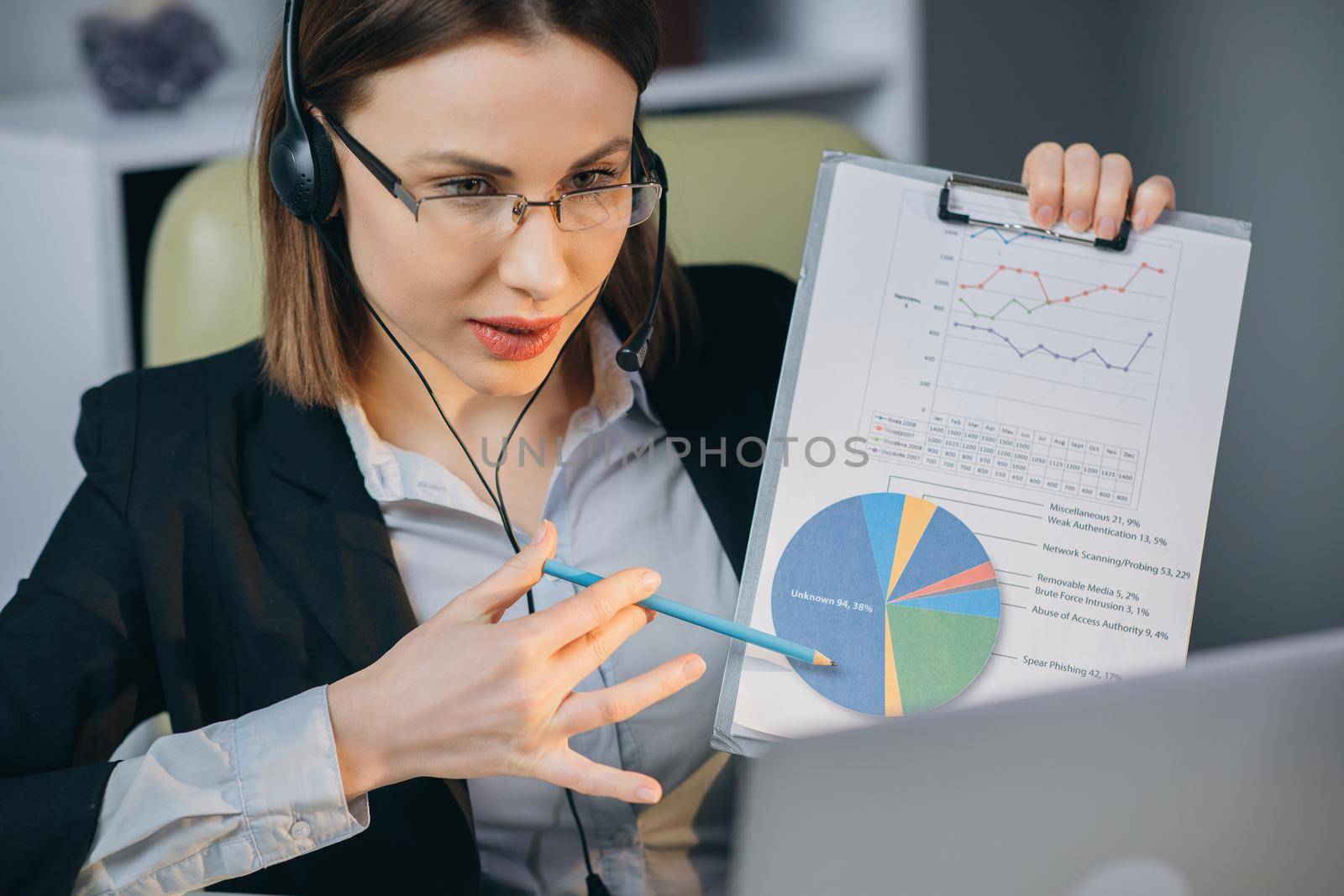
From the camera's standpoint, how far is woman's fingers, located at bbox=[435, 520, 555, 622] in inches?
26.2

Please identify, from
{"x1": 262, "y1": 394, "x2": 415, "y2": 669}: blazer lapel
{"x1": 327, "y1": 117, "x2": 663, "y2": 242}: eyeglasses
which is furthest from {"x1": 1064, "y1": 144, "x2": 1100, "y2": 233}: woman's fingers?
{"x1": 262, "y1": 394, "x2": 415, "y2": 669}: blazer lapel

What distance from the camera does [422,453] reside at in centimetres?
99

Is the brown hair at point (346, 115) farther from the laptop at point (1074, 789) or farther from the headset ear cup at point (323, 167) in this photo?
the laptop at point (1074, 789)

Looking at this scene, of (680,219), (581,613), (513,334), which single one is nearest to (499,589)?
(581,613)

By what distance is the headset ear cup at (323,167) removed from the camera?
2.57ft

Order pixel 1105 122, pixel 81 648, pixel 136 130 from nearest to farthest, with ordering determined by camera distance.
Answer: pixel 81 648 < pixel 136 130 < pixel 1105 122

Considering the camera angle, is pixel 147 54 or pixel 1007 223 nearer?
pixel 1007 223

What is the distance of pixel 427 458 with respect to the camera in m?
0.95

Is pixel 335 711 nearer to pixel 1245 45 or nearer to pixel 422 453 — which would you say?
pixel 422 453

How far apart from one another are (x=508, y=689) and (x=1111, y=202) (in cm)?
56

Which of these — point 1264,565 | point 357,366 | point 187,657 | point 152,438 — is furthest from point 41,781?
point 1264,565

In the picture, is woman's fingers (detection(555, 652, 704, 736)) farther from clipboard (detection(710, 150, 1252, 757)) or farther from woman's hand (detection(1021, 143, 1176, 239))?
woman's hand (detection(1021, 143, 1176, 239))

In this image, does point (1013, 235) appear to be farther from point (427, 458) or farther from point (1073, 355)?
point (427, 458)

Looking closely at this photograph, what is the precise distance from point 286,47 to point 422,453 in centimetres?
36
